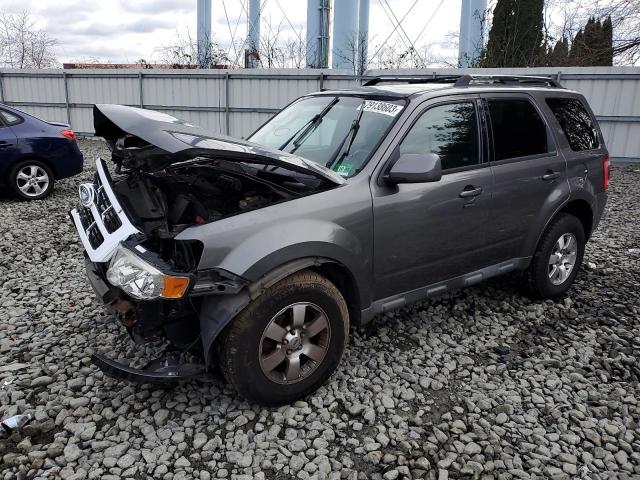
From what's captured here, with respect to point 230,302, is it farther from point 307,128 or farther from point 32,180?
point 32,180

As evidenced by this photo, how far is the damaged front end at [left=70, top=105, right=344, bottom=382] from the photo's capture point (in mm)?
2529

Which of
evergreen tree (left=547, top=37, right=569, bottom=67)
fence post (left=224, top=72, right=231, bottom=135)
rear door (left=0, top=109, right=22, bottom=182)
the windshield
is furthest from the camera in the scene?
evergreen tree (left=547, top=37, right=569, bottom=67)

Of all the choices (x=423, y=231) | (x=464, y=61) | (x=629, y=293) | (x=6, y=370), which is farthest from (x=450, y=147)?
(x=464, y=61)

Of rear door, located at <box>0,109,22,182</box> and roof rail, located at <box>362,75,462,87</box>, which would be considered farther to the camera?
rear door, located at <box>0,109,22,182</box>

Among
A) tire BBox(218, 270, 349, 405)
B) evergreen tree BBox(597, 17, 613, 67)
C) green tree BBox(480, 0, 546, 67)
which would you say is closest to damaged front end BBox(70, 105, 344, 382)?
tire BBox(218, 270, 349, 405)

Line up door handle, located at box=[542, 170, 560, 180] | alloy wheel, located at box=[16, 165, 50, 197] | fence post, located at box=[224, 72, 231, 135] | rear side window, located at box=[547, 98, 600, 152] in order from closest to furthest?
door handle, located at box=[542, 170, 560, 180] < rear side window, located at box=[547, 98, 600, 152] < alloy wheel, located at box=[16, 165, 50, 197] < fence post, located at box=[224, 72, 231, 135]

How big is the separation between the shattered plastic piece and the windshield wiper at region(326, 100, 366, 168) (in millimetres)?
2269

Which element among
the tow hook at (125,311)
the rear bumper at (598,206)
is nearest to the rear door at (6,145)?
the tow hook at (125,311)

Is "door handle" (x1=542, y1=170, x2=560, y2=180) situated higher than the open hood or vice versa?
the open hood

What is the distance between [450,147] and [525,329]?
1.60 m

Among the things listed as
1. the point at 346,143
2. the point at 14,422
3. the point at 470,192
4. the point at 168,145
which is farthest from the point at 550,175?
the point at 14,422

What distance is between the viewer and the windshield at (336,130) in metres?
3.29

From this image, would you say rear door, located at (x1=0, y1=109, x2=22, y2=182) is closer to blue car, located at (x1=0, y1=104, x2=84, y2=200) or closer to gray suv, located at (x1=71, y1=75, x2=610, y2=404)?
blue car, located at (x1=0, y1=104, x2=84, y2=200)

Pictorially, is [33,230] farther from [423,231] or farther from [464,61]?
[464,61]
